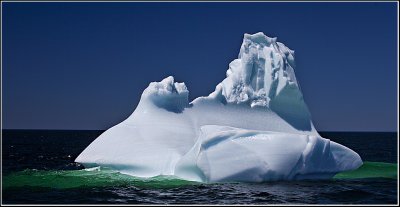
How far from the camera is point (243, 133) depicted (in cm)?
1942

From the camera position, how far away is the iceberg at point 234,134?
1886cm

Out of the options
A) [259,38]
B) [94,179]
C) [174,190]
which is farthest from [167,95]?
[174,190]

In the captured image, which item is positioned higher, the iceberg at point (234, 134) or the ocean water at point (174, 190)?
the iceberg at point (234, 134)

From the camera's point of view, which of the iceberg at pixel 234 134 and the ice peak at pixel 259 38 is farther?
the ice peak at pixel 259 38

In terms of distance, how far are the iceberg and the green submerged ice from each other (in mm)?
546

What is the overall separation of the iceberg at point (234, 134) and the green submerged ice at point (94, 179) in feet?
1.79

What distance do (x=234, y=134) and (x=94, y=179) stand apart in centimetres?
553

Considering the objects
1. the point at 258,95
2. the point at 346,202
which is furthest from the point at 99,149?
the point at 346,202

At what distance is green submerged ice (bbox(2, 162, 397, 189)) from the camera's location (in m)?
17.8

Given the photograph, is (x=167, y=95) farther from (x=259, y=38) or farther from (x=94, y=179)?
(x=259, y=38)

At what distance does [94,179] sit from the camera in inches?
744

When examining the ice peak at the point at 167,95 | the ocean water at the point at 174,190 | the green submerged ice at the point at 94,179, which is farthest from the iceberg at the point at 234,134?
the ocean water at the point at 174,190

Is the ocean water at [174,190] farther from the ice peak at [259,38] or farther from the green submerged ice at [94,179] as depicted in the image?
the ice peak at [259,38]

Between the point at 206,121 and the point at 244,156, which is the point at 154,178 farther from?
the point at 206,121
